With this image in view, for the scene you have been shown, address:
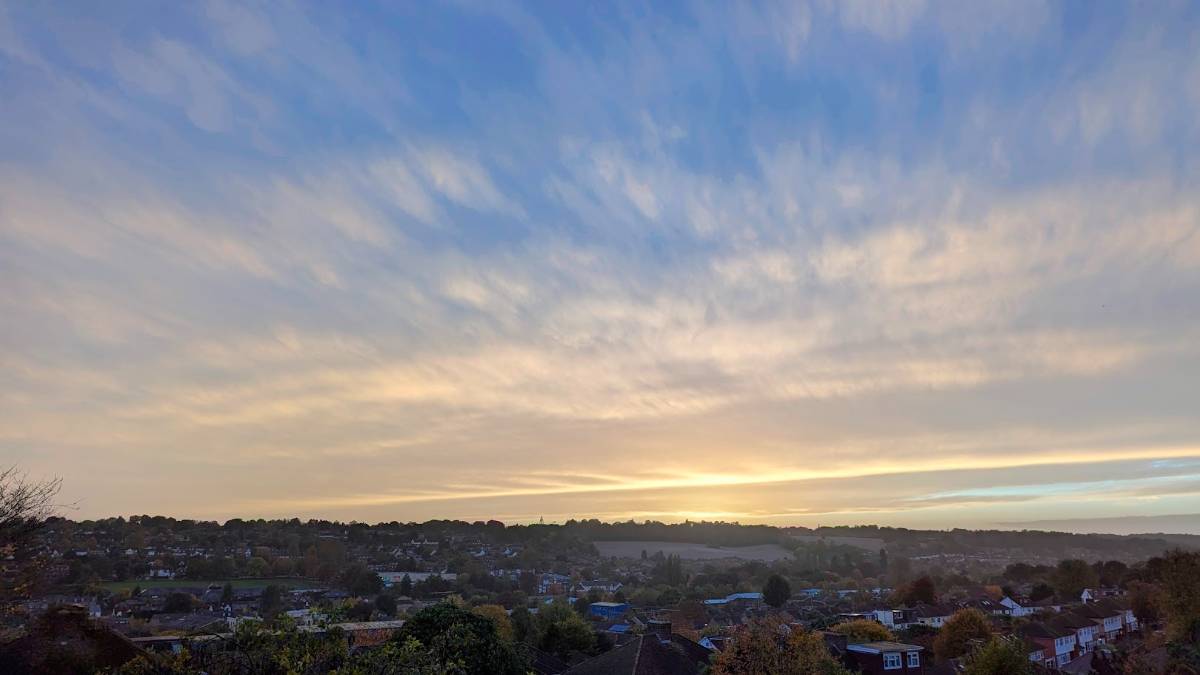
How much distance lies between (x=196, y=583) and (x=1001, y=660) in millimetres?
120213

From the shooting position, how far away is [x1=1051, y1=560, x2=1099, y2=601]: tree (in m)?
104

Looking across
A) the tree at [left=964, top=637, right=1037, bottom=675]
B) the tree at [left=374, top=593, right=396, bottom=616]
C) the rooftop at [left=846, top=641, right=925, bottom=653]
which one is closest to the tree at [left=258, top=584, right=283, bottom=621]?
the tree at [left=374, top=593, right=396, bottom=616]

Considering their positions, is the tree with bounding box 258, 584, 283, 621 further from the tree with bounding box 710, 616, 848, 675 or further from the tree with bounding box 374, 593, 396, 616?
the tree with bounding box 710, 616, 848, 675

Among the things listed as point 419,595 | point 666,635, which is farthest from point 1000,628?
point 419,595

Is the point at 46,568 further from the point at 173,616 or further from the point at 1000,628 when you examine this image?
the point at 1000,628

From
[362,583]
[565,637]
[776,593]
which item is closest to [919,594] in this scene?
[776,593]

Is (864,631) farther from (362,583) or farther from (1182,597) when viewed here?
(362,583)

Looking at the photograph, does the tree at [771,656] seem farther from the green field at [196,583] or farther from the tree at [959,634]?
the green field at [196,583]

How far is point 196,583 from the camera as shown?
11981cm

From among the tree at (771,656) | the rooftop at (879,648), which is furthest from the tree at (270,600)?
the tree at (771,656)

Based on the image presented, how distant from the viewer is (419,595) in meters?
117

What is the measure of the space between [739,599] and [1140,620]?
5254 centimetres

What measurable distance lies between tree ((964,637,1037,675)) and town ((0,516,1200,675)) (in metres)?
0.08

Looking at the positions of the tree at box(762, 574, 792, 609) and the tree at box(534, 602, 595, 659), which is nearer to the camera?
the tree at box(534, 602, 595, 659)
